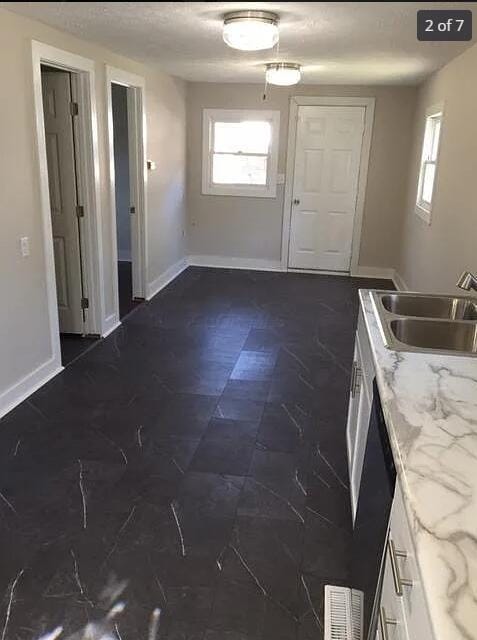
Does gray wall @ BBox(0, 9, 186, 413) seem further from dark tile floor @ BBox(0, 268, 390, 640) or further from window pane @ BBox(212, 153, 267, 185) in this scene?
window pane @ BBox(212, 153, 267, 185)

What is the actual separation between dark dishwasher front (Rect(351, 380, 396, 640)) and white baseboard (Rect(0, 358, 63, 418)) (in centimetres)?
231

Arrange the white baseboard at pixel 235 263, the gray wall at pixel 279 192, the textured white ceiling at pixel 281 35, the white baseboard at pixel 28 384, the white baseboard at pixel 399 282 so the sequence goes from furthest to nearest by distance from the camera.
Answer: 1. the white baseboard at pixel 235 263
2. the gray wall at pixel 279 192
3. the white baseboard at pixel 399 282
4. the white baseboard at pixel 28 384
5. the textured white ceiling at pixel 281 35

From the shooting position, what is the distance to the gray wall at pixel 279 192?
21.0 feet

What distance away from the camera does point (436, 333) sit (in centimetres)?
233

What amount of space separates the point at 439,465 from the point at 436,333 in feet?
3.73

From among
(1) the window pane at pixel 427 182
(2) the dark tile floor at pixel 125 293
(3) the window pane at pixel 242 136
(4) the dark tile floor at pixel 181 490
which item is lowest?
(4) the dark tile floor at pixel 181 490

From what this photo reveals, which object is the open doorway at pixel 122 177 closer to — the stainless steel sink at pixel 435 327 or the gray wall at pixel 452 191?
the gray wall at pixel 452 191

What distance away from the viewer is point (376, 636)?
1390 millimetres

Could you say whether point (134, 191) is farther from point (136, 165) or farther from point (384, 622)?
point (384, 622)

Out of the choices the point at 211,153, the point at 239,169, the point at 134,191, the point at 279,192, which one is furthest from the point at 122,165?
the point at 279,192

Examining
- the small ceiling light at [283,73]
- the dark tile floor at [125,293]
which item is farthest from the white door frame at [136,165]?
the small ceiling light at [283,73]

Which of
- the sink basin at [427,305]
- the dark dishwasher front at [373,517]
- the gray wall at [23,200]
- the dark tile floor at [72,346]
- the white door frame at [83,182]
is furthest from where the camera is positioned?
the dark tile floor at [72,346]

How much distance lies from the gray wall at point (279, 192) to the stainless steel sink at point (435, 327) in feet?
14.2

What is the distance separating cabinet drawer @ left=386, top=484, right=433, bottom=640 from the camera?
3.18 feet
